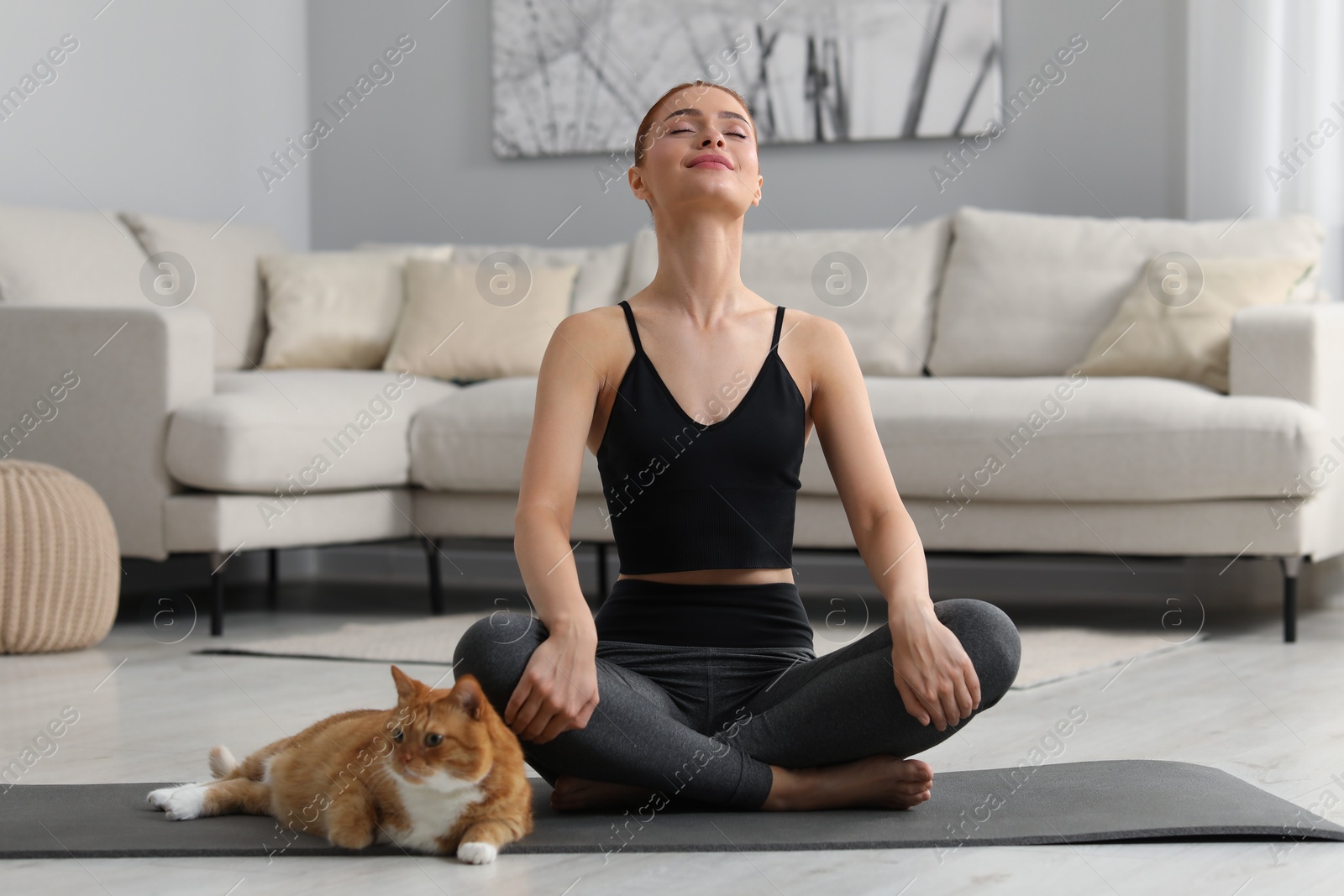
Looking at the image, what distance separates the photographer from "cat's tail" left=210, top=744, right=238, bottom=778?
1.71 metres

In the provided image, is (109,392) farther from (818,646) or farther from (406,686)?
(406,686)

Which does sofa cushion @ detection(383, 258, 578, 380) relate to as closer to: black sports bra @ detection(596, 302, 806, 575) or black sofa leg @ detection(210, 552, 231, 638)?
black sofa leg @ detection(210, 552, 231, 638)

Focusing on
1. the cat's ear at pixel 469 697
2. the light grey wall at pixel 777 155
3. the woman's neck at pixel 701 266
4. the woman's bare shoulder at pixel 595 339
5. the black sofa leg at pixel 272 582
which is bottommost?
the black sofa leg at pixel 272 582

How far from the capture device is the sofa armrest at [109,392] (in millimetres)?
3082

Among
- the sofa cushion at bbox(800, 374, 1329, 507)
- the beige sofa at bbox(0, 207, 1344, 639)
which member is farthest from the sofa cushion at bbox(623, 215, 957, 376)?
the sofa cushion at bbox(800, 374, 1329, 507)

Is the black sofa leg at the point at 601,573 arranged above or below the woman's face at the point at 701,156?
below

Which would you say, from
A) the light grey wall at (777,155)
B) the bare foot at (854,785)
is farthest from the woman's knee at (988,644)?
the light grey wall at (777,155)

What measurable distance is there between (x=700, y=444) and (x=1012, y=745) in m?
0.72

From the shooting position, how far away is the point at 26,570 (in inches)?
113

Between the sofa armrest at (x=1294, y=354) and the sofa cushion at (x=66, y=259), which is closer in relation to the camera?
the sofa armrest at (x=1294, y=354)

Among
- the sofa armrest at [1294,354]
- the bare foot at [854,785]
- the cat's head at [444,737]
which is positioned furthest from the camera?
the sofa armrest at [1294,354]

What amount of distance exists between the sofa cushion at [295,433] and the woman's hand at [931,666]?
1.99 m

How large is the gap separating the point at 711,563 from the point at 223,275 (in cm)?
282

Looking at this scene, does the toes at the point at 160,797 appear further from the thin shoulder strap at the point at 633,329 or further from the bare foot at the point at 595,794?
the thin shoulder strap at the point at 633,329
